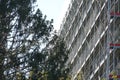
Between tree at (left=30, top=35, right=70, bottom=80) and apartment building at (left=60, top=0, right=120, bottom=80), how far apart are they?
1.09 metres

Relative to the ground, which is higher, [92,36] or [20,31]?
[92,36]

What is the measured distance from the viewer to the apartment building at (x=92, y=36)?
22875 mm

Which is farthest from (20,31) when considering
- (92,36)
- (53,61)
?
(92,36)

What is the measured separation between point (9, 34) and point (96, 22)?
32.1ft

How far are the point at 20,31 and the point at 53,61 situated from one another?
7.34 ft

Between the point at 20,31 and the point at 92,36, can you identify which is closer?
the point at 20,31

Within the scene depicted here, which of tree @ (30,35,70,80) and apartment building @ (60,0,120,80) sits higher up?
apartment building @ (60,0,120,80)

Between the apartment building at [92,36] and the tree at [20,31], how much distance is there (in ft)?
6.52

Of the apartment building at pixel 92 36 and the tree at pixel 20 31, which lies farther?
the apartment building at pixel 92 36

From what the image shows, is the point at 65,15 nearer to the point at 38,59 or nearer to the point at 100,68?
the point at 100,68

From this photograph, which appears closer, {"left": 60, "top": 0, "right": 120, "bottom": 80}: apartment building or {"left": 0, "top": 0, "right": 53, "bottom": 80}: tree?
{"left": 0, "top": 0, "right": 53, "bottom": 80}: tree

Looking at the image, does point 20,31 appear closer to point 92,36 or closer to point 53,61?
point 53,61

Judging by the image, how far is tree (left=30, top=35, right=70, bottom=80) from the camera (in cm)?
1733

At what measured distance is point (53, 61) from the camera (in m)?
18.7
